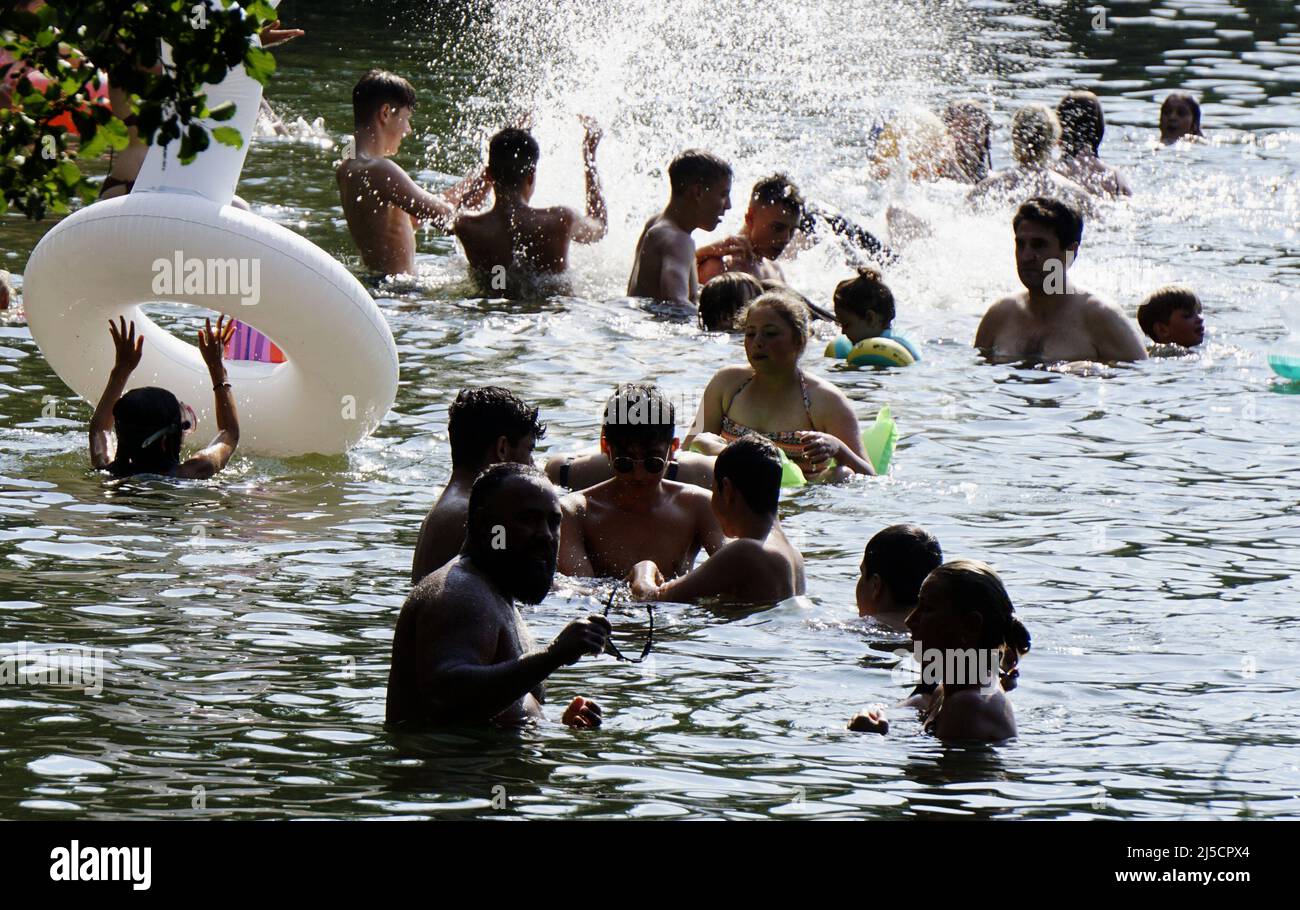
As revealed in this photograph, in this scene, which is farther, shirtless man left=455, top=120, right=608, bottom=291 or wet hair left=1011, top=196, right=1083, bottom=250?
shirtless man left=455, top=120, right=608, bottom=291

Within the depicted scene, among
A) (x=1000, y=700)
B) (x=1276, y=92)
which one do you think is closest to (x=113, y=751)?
(x=1000, y=700)

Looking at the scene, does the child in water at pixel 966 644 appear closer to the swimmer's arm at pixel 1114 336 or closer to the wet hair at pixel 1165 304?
the swimmer's arm at pixel 1114 336

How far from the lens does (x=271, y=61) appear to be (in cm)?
455

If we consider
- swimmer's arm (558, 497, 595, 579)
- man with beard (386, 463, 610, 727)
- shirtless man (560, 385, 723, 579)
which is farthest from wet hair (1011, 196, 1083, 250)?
man with beard (386, 463, 610, 727)

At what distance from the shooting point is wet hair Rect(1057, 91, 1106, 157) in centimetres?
1700

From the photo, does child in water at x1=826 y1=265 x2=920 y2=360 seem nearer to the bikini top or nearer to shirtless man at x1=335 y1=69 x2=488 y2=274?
the bikini top

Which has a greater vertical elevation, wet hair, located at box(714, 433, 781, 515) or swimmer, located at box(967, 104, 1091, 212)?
swimmer, located at box(967, 104, 1091, 212)

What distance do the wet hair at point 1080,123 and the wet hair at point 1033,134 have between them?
1.10 metres

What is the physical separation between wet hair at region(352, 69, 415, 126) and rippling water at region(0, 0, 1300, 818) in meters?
1.25

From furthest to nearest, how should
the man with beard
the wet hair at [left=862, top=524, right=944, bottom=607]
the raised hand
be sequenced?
the raised hand < the wet hair at [left=862, top=524, right=944, bottom=607] < the man with beard

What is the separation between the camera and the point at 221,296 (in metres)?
9.02

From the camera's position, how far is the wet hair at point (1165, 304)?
12219mm

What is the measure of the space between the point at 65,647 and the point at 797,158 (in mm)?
12582

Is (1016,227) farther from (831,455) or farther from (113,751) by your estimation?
(113,751)
